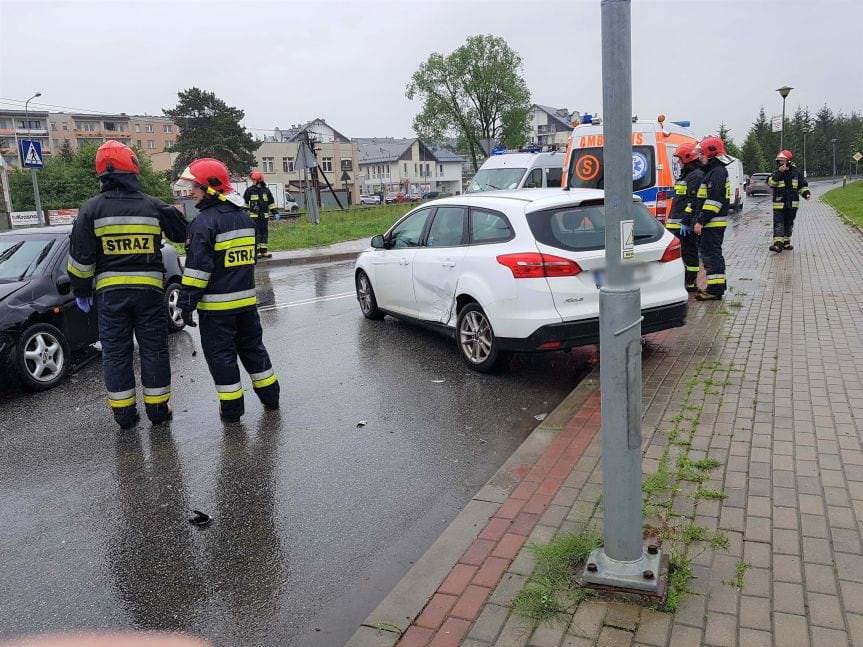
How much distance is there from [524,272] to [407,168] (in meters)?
102

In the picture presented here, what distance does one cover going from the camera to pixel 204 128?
216ft

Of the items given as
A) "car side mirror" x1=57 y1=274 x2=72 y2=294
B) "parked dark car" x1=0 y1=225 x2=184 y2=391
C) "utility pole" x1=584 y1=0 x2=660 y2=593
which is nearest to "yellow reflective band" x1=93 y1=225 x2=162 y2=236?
"parked dark car" x1=0 y1=225 x2=184 y2=391

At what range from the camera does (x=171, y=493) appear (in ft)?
14.5

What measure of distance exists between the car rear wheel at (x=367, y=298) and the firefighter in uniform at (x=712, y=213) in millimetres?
4170

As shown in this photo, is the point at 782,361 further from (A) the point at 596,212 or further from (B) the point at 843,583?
(B) the point at 843,583

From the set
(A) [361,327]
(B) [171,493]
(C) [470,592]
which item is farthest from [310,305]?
(C) [470,592]

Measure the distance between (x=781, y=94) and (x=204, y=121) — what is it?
164 feet

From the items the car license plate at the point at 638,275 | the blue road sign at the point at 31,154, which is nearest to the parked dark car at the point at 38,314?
the car license plate at the point at 638,275

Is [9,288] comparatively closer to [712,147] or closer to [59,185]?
[712,147]

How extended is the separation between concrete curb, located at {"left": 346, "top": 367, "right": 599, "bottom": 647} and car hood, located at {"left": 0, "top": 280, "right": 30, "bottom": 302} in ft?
15.8

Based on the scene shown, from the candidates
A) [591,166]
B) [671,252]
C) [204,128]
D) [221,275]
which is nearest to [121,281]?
[221,275]

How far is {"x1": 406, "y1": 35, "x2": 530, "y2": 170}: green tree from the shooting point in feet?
227

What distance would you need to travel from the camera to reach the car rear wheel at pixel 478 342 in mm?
6393

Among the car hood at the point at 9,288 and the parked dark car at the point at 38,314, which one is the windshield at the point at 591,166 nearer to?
the parked dark car at the point at 38,314
